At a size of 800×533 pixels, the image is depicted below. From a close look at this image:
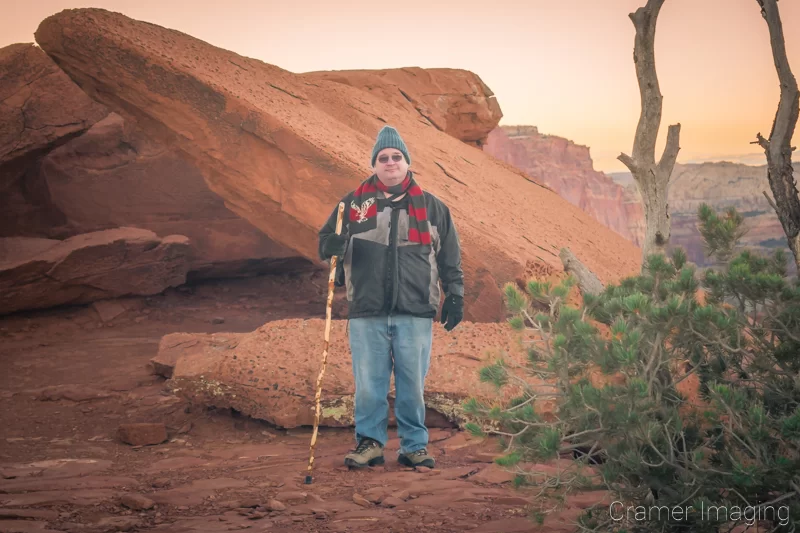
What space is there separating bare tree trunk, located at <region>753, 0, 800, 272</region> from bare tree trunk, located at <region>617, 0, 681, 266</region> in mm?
737

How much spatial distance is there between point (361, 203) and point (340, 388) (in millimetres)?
1641

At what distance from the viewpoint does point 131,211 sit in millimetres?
11555

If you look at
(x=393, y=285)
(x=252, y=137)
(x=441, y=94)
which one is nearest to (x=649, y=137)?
(x=393, y=285)

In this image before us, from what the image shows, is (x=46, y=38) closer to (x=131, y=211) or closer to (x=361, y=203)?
(x=131, y=211)

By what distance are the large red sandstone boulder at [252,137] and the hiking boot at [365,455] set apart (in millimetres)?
2819

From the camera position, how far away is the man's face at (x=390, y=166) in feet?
15.7

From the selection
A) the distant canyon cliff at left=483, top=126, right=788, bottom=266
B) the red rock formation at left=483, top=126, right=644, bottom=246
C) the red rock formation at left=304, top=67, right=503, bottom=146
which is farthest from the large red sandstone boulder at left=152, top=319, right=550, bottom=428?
the red rock formation at left=483, top=126, right=644, bottom=246

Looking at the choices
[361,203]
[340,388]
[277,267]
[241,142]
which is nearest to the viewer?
[361,203]

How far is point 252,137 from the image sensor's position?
809 cm

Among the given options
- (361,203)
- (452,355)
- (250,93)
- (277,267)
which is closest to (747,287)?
(361,203)

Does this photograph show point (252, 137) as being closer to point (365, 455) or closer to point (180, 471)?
point (180, 471)

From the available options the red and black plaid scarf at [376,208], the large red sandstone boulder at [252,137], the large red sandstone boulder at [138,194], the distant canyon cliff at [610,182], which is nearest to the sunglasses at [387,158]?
the red and black plaid scarf at [376,208]

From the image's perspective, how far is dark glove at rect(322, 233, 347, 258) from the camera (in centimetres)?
476

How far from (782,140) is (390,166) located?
91.0 inches
